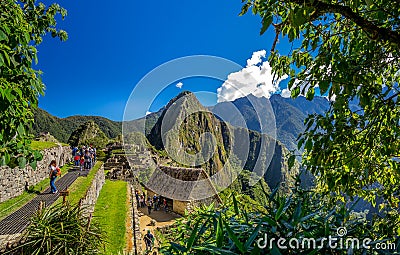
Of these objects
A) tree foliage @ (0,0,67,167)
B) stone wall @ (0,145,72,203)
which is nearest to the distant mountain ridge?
stone wall @ (0,145,72,203)

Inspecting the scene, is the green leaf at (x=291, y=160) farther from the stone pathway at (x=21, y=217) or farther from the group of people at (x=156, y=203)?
the group of people at (x=156, y=203)

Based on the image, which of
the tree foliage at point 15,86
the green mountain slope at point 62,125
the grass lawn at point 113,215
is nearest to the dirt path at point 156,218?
the grass lawn at point 113,215

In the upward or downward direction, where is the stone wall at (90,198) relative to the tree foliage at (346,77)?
downward

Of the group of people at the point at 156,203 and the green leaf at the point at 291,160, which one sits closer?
the green leaf at the point at 291,160

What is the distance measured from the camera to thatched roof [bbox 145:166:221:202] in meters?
21.4

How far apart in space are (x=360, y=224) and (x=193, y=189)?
2066 cm

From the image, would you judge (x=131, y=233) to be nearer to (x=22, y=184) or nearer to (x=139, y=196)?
(x=22, y=184)

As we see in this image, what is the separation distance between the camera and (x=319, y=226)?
1456 mm

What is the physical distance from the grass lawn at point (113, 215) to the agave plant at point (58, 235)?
3.58ft

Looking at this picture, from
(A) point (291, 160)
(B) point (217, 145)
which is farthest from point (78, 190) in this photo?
(B) point (217, 145)

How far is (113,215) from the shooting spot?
12.9m

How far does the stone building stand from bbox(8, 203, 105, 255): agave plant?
13.9 m

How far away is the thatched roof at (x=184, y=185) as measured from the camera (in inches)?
843

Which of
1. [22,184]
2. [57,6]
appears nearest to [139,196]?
[22,184]
